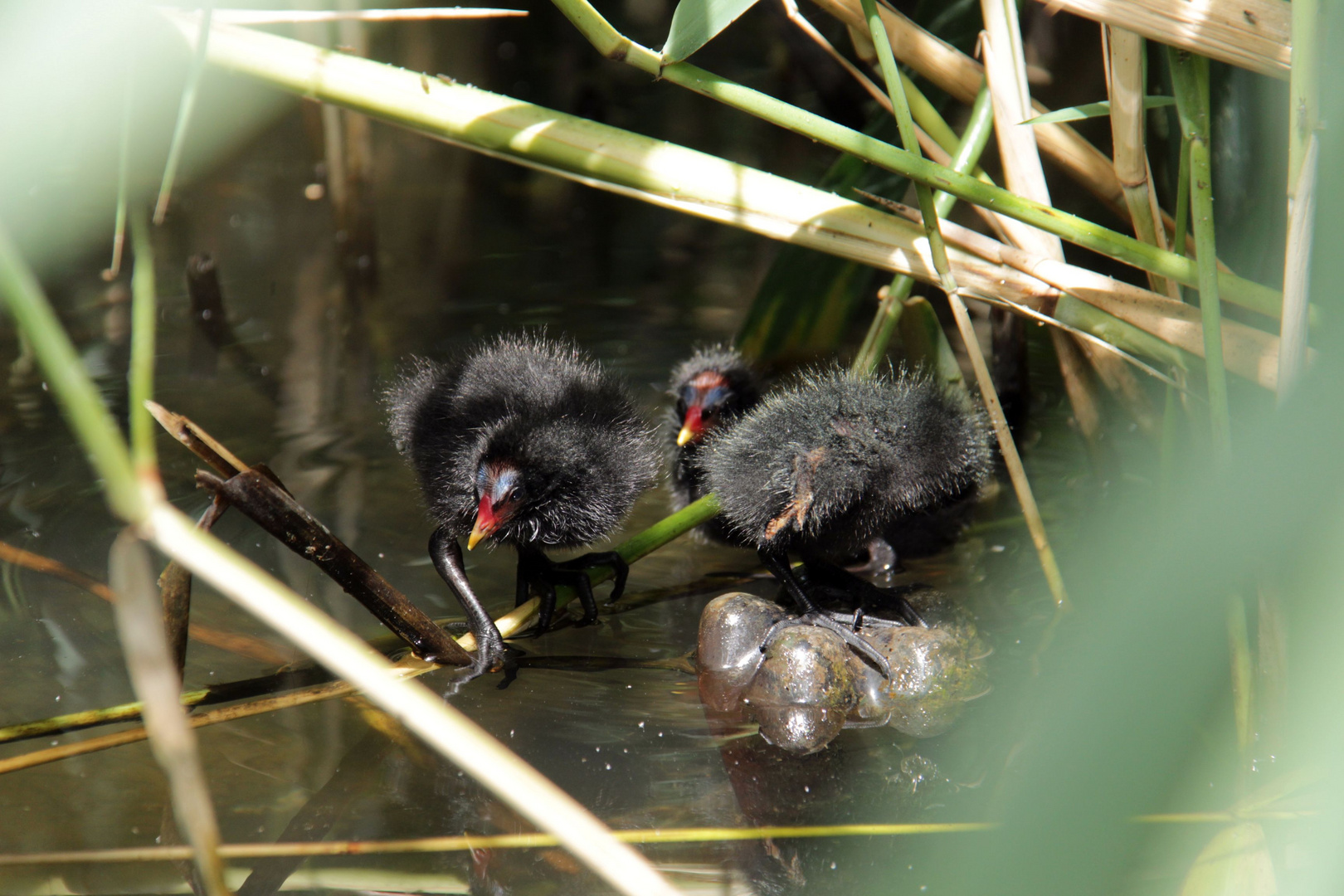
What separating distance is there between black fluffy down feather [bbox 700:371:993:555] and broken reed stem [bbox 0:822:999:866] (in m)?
0.59

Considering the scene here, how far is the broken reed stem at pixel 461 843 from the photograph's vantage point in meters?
1.51

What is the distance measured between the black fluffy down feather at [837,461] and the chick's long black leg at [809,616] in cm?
4

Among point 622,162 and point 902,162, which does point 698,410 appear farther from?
point 902,162

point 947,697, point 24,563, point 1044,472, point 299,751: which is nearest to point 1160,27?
point 947,697

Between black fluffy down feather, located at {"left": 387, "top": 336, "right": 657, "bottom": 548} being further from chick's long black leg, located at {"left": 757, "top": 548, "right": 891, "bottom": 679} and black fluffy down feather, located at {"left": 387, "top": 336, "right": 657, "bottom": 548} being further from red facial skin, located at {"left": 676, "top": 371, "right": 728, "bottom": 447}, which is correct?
chick's long black leg, located at {"left": 757, "top": 548, "right": 891, "bottom": 679}

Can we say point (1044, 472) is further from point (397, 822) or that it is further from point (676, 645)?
point (397, 822)

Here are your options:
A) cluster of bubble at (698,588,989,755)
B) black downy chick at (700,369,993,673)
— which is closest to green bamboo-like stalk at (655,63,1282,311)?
black downy chick at (700,369,993,673)

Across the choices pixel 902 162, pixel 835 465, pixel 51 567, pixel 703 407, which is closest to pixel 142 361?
pixel 902 162

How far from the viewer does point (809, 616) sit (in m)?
→ 2.19

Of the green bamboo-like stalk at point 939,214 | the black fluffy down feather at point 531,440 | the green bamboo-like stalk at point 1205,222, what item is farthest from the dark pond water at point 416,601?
the green bamboo-like stalk at point 1205,222

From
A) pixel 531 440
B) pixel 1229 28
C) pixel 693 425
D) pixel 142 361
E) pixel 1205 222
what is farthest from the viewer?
pixel 693 425

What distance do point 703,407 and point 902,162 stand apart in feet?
3.69

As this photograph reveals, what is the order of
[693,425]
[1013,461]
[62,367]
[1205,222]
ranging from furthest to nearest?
[693,425]
[1013,461]
[1205,222]
[62,367]

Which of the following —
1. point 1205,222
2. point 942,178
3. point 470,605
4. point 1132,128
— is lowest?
point 470,605
